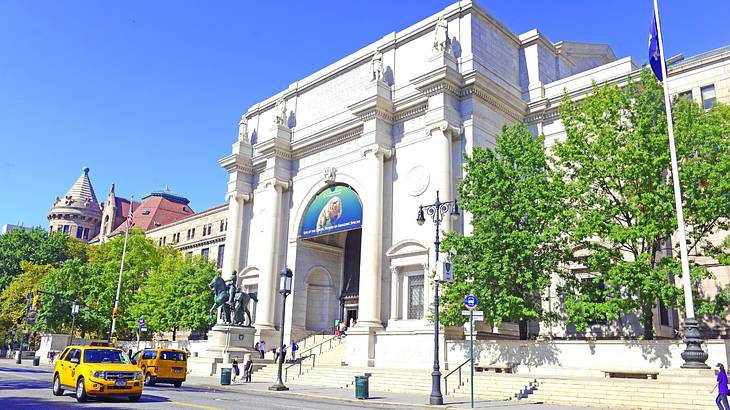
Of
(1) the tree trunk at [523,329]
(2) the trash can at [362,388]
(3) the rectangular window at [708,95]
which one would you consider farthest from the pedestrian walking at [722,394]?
(3) the rectangular window at [708,95]

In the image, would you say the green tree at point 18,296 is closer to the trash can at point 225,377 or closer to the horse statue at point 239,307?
the horse statue at point 239,307

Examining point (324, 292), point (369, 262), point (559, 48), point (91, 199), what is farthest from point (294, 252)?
point (91, 199)

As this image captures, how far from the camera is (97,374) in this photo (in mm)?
16562

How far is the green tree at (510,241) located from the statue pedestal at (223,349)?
1647 centimetres

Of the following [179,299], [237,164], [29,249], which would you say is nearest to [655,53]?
[237,164]

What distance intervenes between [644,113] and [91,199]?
118m

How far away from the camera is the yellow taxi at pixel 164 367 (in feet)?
88.1

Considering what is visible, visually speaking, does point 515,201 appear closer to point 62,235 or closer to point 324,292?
point 324,292

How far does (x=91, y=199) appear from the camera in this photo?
122m

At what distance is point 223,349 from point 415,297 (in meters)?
13.3

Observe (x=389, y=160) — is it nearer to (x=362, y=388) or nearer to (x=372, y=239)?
(x=372, y=239)

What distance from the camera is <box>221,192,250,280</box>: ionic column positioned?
49750mm

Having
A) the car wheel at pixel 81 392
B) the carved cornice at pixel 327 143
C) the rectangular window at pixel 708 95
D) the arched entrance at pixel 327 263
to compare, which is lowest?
the car wheel at pixel 81 392

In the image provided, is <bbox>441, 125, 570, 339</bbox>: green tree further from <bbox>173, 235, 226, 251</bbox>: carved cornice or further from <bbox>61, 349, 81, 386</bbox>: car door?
<bbox>173, 235, 226, 251</bbox>: carved cornice
